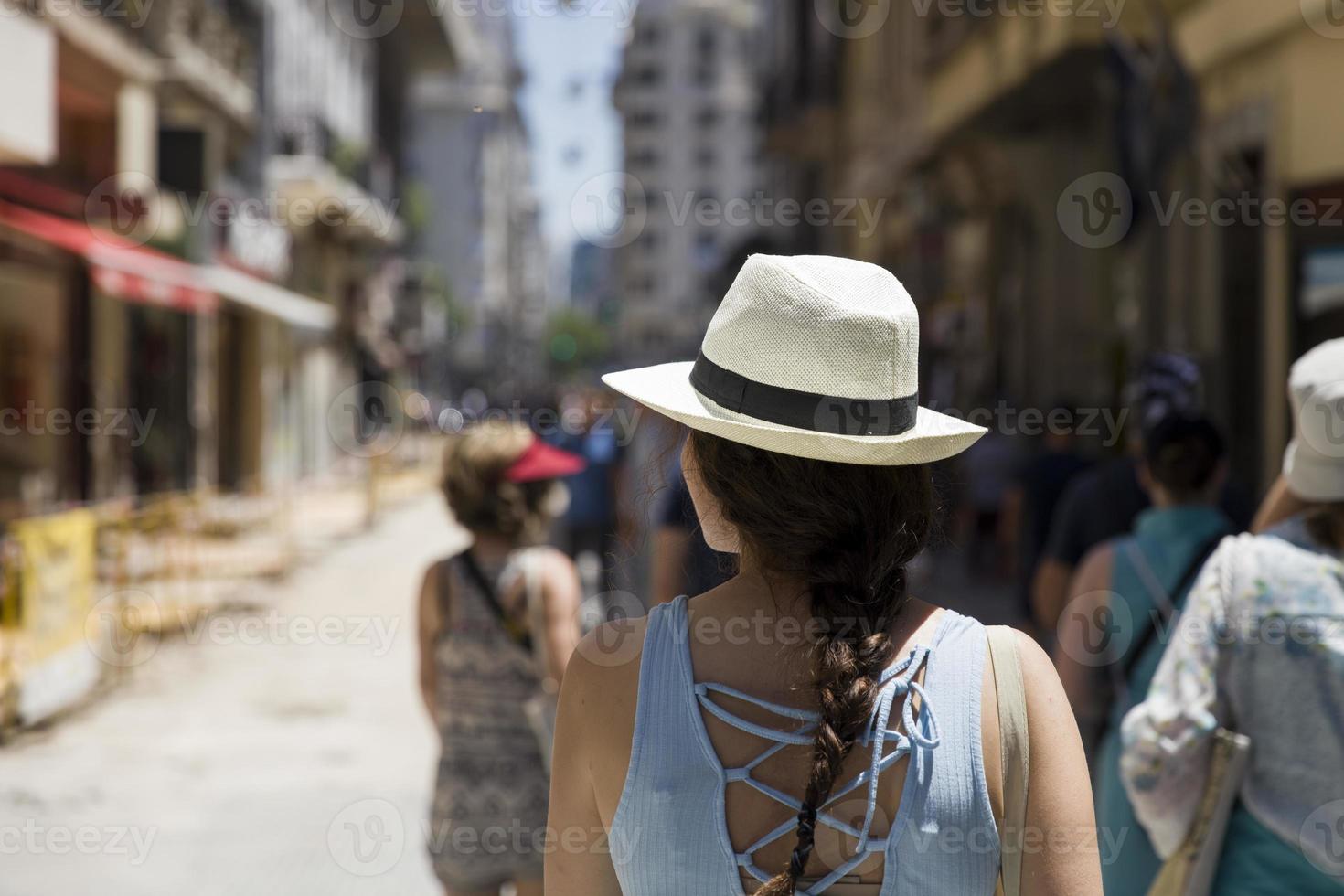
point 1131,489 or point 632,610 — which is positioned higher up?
point 1131,489

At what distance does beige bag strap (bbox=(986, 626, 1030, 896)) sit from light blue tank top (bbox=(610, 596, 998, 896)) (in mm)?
27

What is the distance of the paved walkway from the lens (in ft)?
18.5

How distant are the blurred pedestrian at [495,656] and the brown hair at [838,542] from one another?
1958 millimetres

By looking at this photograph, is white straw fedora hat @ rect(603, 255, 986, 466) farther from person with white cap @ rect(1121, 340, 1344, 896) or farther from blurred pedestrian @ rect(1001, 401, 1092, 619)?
blurred pedestrian @ rect(1001, 401, 1092, 619)

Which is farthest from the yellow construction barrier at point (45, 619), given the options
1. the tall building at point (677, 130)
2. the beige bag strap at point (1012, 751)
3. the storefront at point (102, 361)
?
the tall building at point (677, 130)

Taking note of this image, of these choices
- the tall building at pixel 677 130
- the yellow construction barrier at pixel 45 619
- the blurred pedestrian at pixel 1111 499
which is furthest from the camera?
the tall building at pixel 677 130

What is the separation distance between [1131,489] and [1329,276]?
158 inches

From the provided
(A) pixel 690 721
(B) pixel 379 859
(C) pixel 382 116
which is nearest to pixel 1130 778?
(A) pixel 690 721

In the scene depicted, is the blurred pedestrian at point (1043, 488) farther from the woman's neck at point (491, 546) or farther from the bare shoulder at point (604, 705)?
the bare shoulder at point (604, 705)

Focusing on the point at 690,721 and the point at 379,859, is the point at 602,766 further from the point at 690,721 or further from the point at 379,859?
the point at 379,859

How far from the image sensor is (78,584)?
899 centimetres

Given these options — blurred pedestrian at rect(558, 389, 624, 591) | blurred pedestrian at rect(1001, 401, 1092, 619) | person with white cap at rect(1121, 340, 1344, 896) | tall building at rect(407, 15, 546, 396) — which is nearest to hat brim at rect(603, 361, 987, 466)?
person with white cap at rect(1121, 340, 1344, 896)

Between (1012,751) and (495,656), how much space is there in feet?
7.39

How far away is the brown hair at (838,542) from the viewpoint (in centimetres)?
159
